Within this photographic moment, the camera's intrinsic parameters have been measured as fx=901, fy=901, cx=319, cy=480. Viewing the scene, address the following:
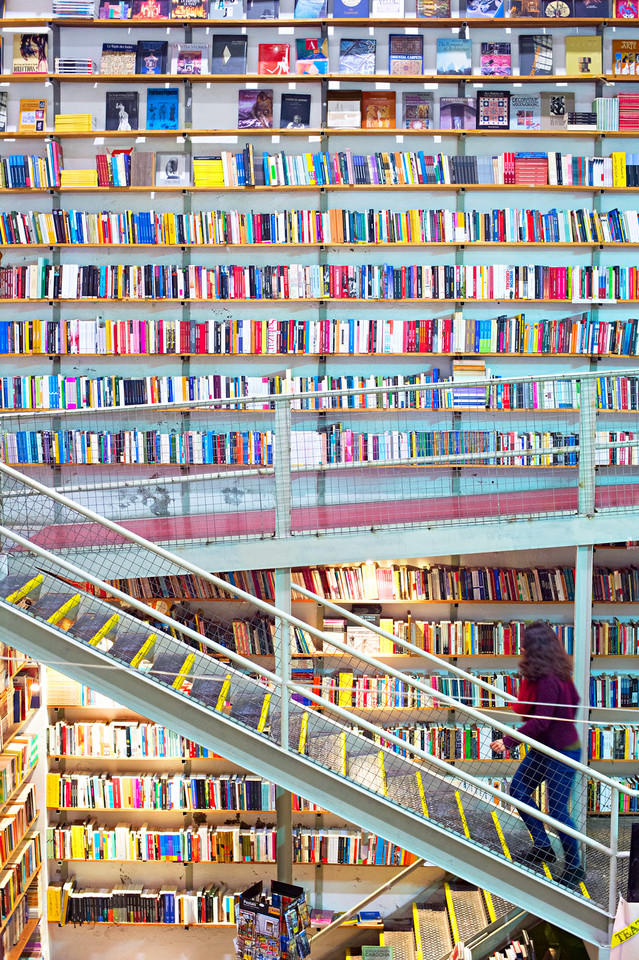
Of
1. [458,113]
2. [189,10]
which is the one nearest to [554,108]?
[458,113]

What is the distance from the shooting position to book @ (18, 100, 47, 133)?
20.5 ft

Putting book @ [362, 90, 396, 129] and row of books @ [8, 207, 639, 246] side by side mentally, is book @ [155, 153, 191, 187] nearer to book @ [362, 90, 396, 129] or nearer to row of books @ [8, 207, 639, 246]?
row of books @ [8, 207, 639, 246]

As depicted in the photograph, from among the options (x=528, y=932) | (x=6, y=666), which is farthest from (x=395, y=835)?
(x=6, y=666)

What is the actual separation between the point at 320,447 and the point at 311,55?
3.04 meters

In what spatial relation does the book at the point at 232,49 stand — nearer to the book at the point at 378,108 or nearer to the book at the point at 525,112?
the book at the point at 378,108

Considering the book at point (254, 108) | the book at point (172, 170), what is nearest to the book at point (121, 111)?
the book at point (172, 170)

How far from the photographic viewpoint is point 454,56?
625cm

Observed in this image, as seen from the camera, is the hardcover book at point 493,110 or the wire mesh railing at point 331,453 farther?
the hardcover book at point 493,110

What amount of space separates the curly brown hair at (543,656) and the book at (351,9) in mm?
4451

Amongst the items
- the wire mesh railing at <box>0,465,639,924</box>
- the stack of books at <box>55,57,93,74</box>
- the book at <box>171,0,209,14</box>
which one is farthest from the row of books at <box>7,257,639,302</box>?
the wire mesh railing at <box>0,465,639,924</box>

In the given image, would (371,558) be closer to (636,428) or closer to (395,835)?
(395,835)

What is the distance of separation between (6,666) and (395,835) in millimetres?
2546

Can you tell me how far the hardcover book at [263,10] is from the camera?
20.3ft

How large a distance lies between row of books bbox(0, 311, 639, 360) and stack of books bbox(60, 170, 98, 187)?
94 cm
